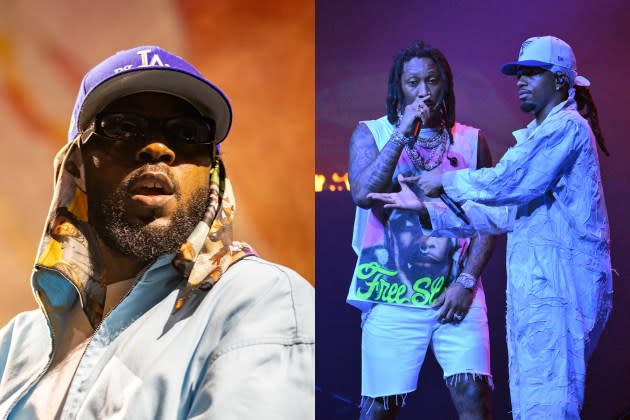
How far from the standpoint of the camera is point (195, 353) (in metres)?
1.73

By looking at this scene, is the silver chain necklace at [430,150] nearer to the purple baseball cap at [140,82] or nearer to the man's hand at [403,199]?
the man's hand at [403,199]

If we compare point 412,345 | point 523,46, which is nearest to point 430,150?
point 523,46

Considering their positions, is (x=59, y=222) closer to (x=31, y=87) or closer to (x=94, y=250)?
(x=94, y=250)

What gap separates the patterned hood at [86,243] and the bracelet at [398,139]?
57cm

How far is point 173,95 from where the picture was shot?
6.52 ft

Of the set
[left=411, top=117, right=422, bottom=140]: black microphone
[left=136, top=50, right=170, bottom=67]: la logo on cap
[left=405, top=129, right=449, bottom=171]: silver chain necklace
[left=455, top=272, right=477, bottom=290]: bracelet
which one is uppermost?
[left=136, top=50, right=170, bottom=67]: la logo on cap

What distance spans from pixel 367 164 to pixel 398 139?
12 centimetres

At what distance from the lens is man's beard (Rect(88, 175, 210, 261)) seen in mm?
1967

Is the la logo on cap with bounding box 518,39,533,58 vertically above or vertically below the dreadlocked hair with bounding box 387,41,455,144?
above

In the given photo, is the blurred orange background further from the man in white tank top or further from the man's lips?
the man's lips

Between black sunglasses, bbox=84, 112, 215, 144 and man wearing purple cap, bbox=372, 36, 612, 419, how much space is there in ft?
2.28

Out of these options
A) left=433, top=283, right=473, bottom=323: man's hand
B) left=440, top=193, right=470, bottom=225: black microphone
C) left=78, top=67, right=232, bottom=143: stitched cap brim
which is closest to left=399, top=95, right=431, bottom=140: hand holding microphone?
left=440, top=193, right=470, bottom=225: black microphone

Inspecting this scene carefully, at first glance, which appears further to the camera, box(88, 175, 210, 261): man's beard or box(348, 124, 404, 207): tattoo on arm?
box(348, 124, 404, 207): tattoo on arm

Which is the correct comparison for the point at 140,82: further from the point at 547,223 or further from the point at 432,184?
the point at 547,223
